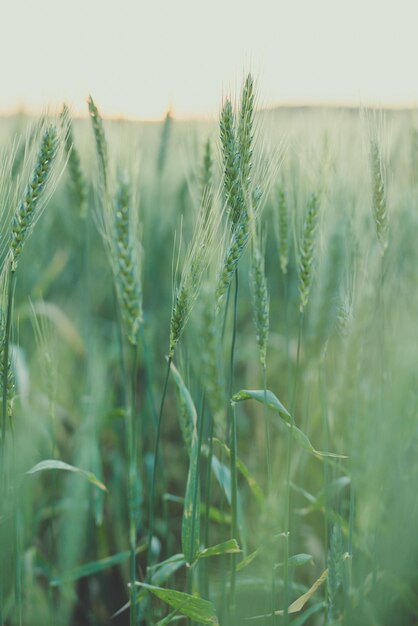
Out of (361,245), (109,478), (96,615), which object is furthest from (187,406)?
(109,478)

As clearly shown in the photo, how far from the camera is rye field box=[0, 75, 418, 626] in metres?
1.06

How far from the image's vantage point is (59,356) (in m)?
2.40

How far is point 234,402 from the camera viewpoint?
1100mm

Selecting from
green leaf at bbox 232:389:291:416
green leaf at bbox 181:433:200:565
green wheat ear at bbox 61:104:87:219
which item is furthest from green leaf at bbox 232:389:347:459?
green wheat ear at bbox 61:104:87:219

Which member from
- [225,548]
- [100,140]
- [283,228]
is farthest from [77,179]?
[225,548]

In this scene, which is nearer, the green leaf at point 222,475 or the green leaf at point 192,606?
the green leaf at point 192,606

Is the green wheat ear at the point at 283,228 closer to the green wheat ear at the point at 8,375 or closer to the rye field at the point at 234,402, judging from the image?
the rye field at the point at 234,402

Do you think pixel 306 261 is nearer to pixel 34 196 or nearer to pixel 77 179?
pixel 34 196

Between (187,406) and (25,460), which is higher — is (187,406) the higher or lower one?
the higher one

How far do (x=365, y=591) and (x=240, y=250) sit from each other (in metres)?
0.74

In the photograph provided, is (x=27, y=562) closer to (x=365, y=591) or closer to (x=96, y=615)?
(x=96, y=615)

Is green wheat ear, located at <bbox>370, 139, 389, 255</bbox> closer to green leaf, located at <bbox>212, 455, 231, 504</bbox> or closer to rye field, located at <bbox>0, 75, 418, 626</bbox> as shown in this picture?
rye field, located at <bbox>0, 75, 418, 626</bbox>

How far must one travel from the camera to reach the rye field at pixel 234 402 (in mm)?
1056

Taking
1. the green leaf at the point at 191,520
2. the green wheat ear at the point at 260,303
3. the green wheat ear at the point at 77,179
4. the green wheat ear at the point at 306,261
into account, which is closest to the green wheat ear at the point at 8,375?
the green leaf at the point at 191,520
